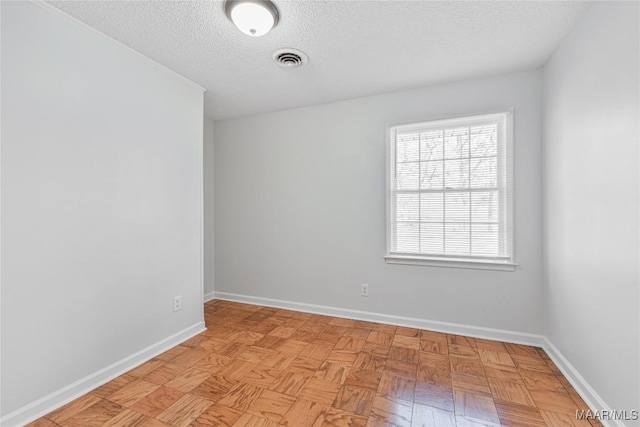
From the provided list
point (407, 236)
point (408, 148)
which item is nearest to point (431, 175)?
point (408, 148)

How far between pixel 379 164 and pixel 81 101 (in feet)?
8.19

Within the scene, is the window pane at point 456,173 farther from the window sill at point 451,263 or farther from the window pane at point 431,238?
the window sill at point 451,263

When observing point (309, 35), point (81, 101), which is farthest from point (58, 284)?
point (309, 35)

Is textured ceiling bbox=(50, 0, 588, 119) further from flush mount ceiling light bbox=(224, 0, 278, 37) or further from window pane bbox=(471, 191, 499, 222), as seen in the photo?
window pane bbox=(471, 191, 499, 222)

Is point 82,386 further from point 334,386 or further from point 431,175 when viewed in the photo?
point 431,175

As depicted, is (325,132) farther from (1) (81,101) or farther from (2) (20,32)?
(2) (20,32)

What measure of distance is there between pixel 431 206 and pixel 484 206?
1.52 feet

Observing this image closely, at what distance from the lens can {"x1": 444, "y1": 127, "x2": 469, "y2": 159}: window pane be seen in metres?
2.75

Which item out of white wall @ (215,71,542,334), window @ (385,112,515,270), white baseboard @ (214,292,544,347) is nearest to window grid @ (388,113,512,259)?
window @ (385,112,515,270)

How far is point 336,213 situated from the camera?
3.26 meters

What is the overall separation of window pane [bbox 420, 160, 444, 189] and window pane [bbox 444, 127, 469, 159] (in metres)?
0.13

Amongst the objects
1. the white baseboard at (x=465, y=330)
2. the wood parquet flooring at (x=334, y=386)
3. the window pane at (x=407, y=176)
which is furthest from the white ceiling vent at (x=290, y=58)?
the white baseboard at (x=465, y=330)

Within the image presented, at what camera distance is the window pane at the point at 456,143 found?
2750 millimetres

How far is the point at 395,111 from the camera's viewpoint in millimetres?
2988
